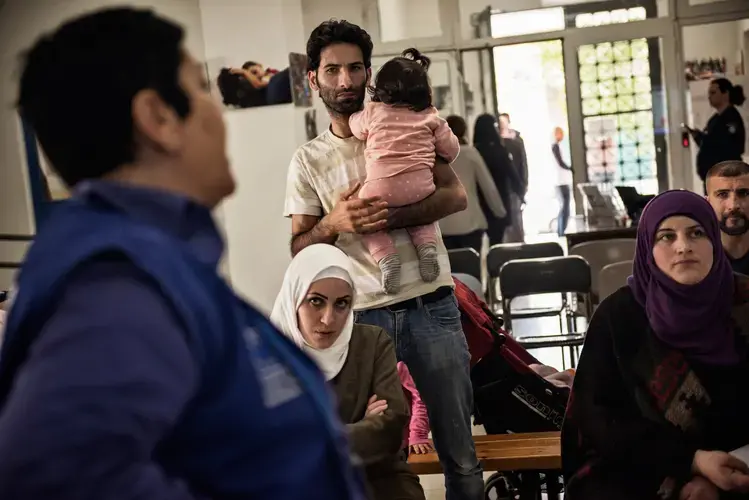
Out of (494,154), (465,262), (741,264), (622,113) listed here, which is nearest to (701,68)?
(622,113)

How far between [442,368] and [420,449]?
0.55 metres

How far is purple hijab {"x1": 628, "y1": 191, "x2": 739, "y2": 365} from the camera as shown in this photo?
2170 mm

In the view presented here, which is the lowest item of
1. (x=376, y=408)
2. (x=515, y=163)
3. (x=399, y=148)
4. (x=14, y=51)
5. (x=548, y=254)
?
Answer: (x=548, y=254)

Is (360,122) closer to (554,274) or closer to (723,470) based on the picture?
(723,470)

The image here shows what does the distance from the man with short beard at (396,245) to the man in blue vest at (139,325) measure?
56.7 inches

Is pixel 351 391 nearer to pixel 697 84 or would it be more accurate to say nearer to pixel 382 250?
pixel 382 250

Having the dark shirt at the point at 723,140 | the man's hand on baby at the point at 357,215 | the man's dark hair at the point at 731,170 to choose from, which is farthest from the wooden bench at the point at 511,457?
the dark shirt at the point at 723,140

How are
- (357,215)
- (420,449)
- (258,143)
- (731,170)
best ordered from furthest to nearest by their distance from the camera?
(258,143), (731,170), (420,449), (357,215)

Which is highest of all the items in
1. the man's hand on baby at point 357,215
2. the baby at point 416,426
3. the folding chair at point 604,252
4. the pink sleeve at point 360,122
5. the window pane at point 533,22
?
the window pane at point 533,22

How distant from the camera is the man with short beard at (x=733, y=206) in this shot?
2945mm

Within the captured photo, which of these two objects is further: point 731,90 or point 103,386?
point 731,90

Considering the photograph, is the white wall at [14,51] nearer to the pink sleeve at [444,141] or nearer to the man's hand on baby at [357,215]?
the pink sleeve at [444,141]

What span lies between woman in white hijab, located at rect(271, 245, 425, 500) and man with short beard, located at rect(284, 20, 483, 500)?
0.04 metres

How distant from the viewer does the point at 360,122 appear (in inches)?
89.8
